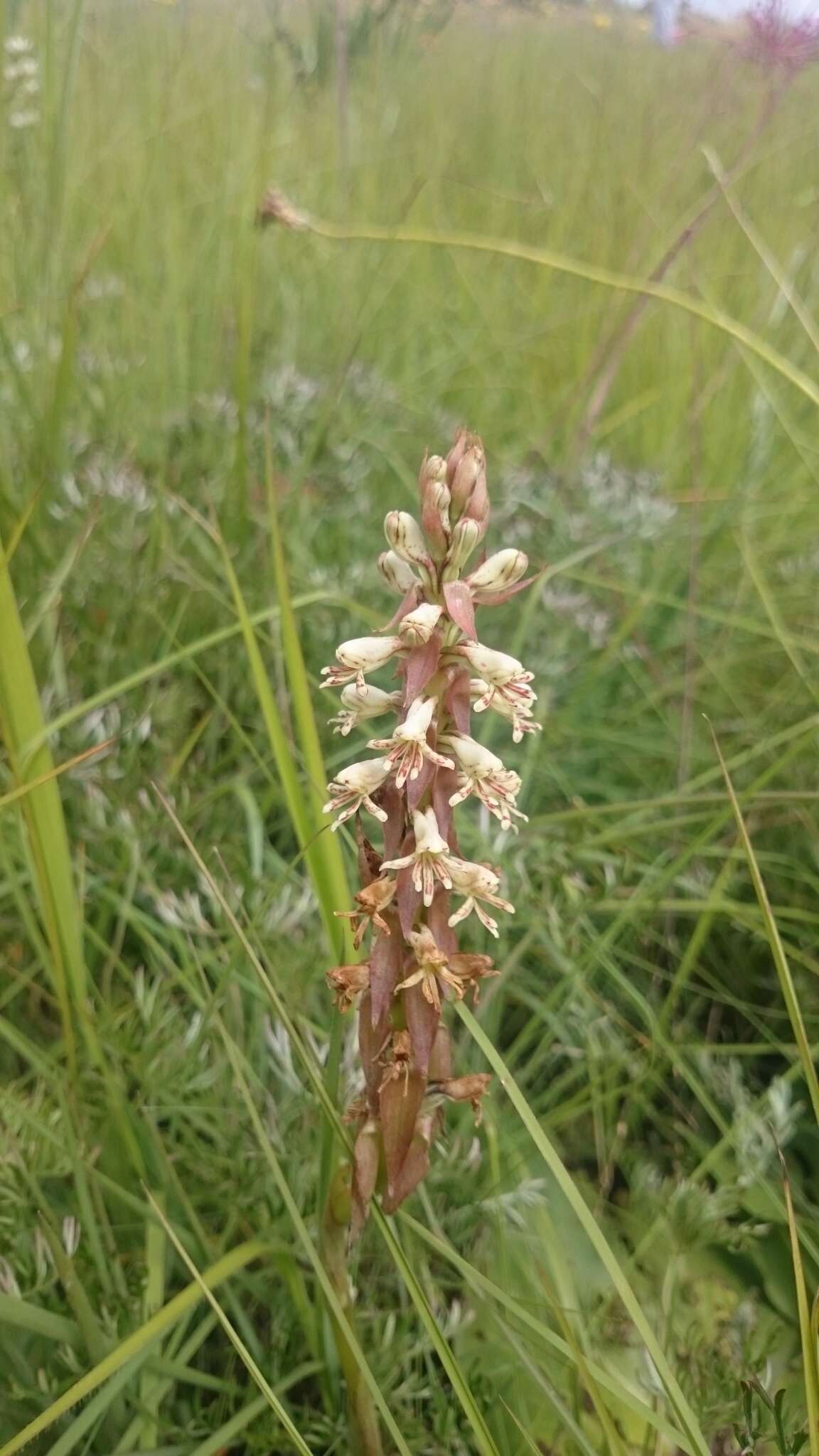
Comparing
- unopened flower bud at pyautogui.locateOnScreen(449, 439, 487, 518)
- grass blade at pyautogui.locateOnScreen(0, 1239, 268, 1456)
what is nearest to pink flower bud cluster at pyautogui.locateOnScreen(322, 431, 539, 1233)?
unopened flower bud at pyautogui.locateOnScreen(449, 439, 487, 518)

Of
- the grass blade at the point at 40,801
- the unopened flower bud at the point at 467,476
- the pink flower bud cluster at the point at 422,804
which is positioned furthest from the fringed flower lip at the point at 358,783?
the grass blade at the point at 40,801

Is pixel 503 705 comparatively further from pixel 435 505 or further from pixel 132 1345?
pixel 132 1345

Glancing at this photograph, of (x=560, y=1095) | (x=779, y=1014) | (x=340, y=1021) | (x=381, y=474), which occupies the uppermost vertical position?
(x=340, y=1021)

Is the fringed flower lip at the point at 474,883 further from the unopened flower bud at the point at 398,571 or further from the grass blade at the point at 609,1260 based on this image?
the unopened flower bud at the point at 398,571

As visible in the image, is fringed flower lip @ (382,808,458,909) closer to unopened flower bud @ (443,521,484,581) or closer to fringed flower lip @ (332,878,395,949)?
fringed flower lip @ (332,878,395,949)

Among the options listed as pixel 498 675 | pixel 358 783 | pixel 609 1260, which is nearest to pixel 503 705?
pixel 498 675

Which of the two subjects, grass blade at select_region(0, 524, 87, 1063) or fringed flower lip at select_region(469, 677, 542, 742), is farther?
grass blade at select_region(0, 524, 87, 1063)

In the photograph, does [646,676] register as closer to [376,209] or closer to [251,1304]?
[251,1304]

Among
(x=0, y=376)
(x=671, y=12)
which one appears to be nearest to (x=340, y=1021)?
(x=0, y=376)
